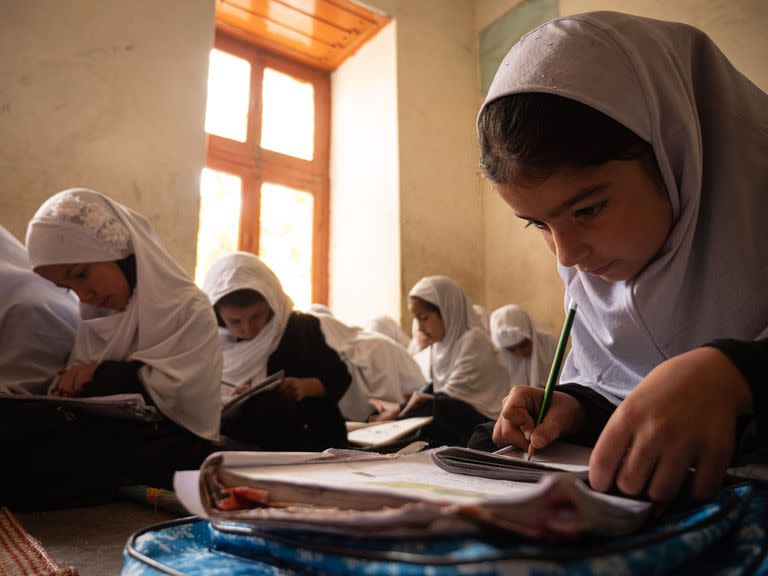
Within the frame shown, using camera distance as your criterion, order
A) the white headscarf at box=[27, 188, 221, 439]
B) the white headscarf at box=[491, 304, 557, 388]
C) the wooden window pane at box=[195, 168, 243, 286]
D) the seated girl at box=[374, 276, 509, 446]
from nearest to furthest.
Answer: the white headscarf at box=[27, 188, 221, 439], the seated girl at box=[374, 276, 509, 446], the white headscarf at box=[491, 304, 557, 388], the wooden window pane at box=[195, 168, 243, 286]

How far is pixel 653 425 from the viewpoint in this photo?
438 millimetres

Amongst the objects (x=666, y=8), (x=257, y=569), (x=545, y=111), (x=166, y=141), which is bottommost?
(x=257, y=569)

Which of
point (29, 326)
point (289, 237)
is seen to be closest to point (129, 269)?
point (29, 326)

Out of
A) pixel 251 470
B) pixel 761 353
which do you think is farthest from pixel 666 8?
pixel 251 470

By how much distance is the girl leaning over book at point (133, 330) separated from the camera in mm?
1505

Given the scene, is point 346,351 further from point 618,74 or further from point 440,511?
point 440,511

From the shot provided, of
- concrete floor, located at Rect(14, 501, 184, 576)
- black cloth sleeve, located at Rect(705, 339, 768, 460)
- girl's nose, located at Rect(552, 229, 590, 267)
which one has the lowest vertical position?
concrete floor, located at Rect(14, 501, 184, 576)

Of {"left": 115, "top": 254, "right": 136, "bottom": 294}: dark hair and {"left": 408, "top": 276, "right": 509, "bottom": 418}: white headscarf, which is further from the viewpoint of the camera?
{"left": 408, "top": 276, "right": 509, "bottom": 418}: white headscarf

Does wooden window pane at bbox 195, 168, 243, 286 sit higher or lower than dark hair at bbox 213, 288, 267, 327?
higher

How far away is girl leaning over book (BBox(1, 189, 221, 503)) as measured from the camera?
1505 mm

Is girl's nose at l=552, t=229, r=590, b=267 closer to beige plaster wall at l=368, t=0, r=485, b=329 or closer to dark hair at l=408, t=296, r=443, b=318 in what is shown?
dark hair at l=408, t=296, r=443, b=318

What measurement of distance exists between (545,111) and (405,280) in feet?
13.4

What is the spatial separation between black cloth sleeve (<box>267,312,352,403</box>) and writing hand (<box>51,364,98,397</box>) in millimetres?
913

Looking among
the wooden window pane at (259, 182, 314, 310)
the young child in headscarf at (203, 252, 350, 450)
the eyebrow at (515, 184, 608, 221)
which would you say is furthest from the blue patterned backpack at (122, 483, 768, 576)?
the wooden window pane at (259, 182, 314, 310)
